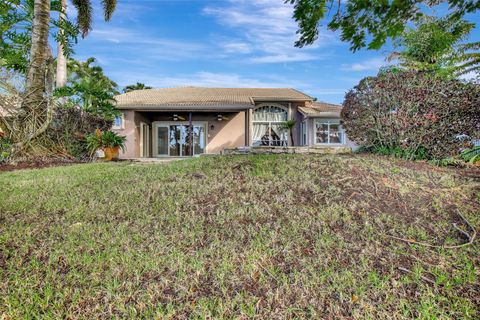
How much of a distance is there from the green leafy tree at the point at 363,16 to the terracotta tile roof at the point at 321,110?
12600mm

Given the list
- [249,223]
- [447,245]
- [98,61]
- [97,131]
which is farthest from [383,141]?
[98,61]

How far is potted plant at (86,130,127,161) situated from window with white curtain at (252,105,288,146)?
36.8 ft

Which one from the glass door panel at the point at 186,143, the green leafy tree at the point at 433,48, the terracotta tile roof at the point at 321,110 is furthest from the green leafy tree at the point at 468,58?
the glass door panel at the point at 186,143

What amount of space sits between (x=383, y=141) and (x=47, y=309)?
7109 mm

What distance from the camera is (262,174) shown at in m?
4.90

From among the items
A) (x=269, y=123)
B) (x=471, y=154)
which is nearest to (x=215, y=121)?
(x=269, y=123)

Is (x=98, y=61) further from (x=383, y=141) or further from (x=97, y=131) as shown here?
(x=383, y=141)

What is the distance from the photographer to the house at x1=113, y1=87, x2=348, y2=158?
1758 cm

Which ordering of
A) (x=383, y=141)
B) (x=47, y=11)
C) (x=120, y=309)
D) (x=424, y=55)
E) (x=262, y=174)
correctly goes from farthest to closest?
(x=424, y=55) → (x=47, y=11) → (x=383, y=141) → (x=262, y=174) → (x=120, y=309)

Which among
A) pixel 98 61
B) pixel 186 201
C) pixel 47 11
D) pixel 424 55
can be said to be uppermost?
pixel 98 61

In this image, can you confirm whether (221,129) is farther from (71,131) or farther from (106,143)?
(71,131)

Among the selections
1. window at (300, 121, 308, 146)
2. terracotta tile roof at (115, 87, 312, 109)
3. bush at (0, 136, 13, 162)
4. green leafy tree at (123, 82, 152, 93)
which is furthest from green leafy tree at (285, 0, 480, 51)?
green leafy tree at (123, 82, 152, 93)

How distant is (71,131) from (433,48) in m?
24.3

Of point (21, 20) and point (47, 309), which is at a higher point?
point (21, 20)
